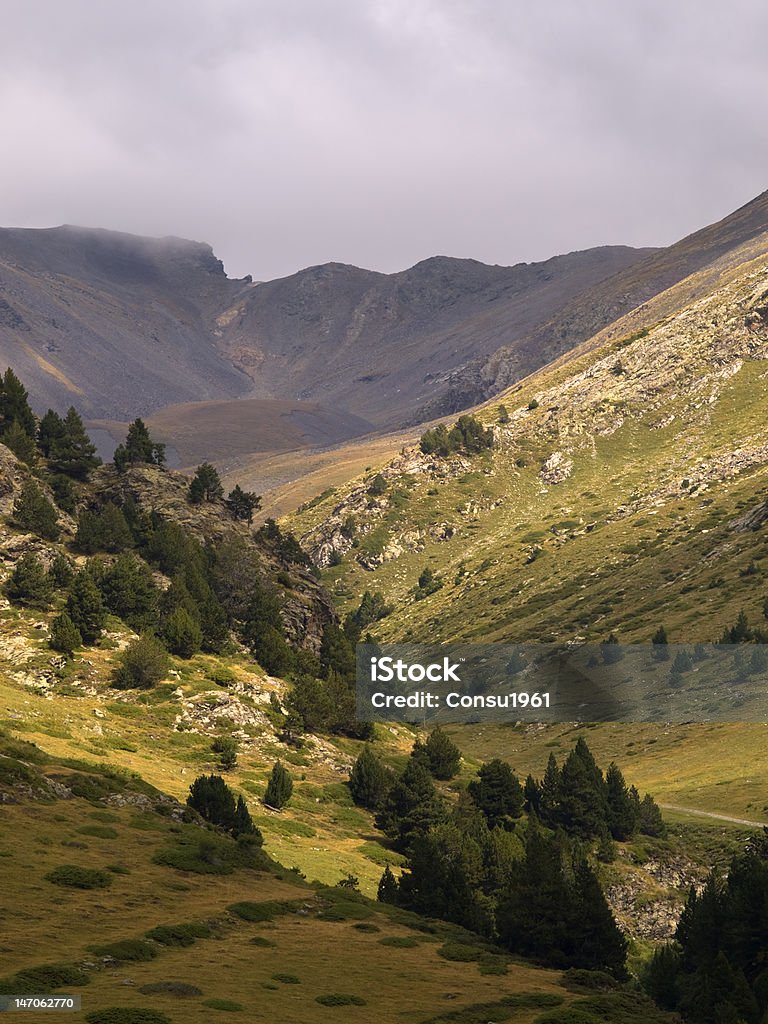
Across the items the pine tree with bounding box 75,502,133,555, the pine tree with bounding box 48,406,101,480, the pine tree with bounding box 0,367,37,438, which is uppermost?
the pine tree with bounding box 0,367,37,438

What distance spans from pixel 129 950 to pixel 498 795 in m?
51.9

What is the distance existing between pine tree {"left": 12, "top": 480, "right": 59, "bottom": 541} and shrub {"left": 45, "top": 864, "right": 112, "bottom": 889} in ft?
205

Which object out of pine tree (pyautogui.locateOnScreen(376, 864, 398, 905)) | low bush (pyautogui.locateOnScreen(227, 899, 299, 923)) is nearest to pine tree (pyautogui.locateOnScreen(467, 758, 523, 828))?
pine tree (pyautogui.locateOnScreen(376, 864, 398, 905))

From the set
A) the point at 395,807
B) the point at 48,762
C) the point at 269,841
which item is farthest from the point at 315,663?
the point at 48,762

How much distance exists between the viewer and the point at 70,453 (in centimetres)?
12775

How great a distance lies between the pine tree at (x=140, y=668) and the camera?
87.9 metres

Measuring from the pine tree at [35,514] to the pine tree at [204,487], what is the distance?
26.5 meters

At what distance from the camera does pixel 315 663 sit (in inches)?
4262

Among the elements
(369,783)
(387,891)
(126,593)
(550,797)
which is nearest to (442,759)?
(550,797)

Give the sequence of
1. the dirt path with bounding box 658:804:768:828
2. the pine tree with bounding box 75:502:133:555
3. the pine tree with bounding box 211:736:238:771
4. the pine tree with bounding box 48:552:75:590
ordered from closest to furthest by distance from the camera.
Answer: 1. the pine tree with bounding box 211:736:238:771
2. the dirt path with bounding box 658:804:768:828
3. the pine tree with bounding box 48:552:75:590
4. the pine tree with bounding box 75:502:133:555

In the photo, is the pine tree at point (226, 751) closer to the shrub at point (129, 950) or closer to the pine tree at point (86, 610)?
the pine tree at point (86, 610)

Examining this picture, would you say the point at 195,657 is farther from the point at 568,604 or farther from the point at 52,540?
the point at 568,604

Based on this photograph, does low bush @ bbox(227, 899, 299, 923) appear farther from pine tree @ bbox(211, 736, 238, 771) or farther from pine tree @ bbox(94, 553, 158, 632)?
pine tree @ bbox(94, 553, 158, 632)

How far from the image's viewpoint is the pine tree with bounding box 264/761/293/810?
2968 inches
